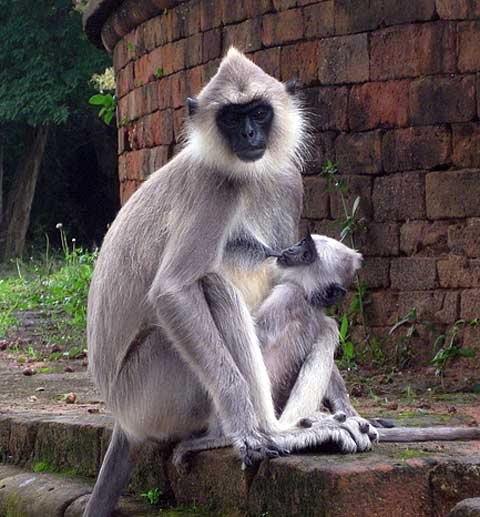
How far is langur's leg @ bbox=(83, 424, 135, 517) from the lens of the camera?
Answer: 4.77 metres

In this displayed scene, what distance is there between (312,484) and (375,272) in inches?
156

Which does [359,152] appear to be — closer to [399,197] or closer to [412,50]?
[399,197]

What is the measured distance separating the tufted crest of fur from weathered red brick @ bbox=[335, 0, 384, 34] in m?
3.09

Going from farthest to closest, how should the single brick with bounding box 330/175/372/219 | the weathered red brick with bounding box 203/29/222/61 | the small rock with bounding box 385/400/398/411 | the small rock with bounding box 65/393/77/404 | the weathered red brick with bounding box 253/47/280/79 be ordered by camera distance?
the weathered red brick with bounding box 203/29/222/61 < the weathered red brick with bounding box 253/47/280/79 < the single brick with bounding box 330/175/372/219 < the small rock with bounding box 65/393/77/404 < the small rock with bounding box 385/400/398/411

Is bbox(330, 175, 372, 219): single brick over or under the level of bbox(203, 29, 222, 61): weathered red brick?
under

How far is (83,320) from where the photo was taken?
10898 mm

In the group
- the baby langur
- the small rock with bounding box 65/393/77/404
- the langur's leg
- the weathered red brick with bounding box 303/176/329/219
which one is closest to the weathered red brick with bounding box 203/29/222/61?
the weathered red brick with bounding box 303/176/329/219

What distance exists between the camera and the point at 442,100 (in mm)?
7609

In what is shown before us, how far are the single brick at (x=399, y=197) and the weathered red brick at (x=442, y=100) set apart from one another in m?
0.36

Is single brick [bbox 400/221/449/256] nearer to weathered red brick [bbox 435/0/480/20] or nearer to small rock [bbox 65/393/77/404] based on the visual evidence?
weathered red brick [bbox 435/0/480/20]

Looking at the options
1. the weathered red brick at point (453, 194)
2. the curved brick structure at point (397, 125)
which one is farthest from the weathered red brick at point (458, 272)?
the weathered red brick at point (453, 194)

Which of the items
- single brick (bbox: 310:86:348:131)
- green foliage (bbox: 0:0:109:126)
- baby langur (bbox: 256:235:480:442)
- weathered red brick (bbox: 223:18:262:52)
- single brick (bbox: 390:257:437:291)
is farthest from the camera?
green foliage (bbox: 0:0:109:126)

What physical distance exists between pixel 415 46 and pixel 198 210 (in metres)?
3.57

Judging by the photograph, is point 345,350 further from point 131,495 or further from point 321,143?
point 131,495
